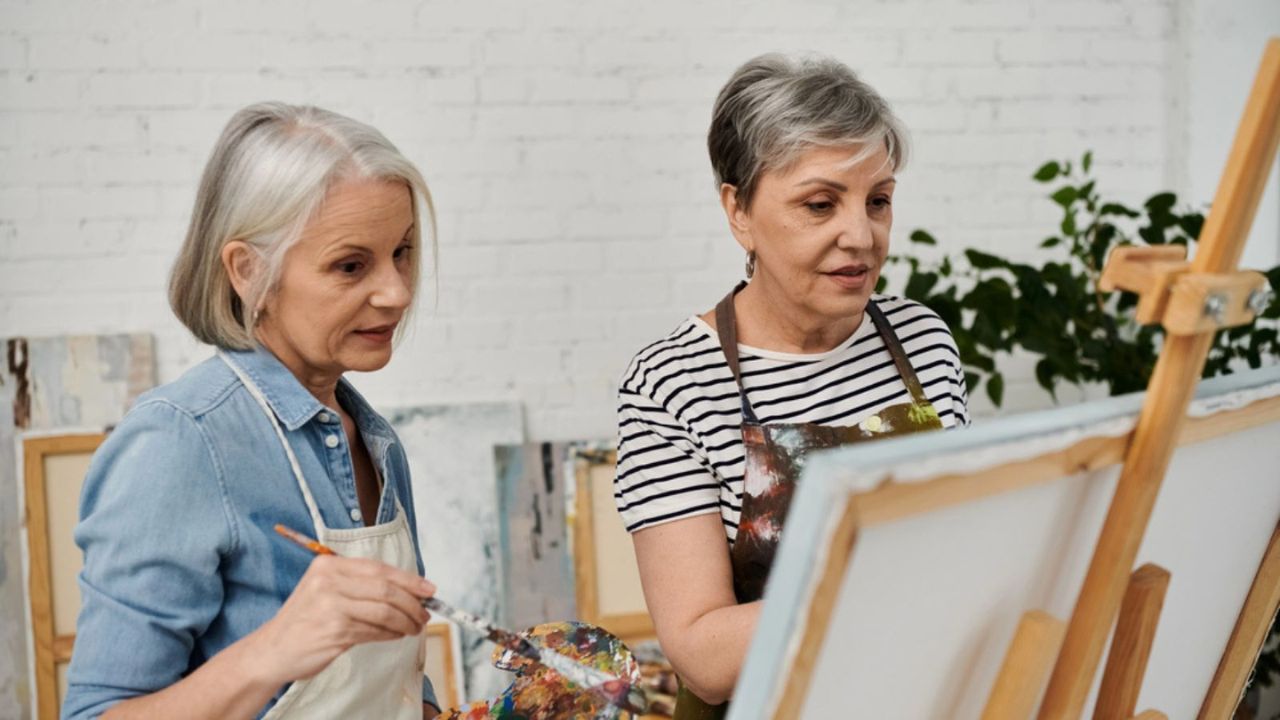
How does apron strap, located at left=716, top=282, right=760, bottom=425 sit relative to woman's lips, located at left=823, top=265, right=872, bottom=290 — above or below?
below

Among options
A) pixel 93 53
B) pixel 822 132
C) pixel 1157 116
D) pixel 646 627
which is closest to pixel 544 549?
pixel 646 627

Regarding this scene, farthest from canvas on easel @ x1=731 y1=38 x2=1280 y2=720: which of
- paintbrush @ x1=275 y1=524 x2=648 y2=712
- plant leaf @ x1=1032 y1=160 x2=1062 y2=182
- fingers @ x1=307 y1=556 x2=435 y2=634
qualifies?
plant leaf @ x1=1032 y1=160 x2=1062 y2=182

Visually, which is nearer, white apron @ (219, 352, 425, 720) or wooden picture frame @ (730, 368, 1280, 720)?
wooden picture frame @ (730, 368, 1280, 720)

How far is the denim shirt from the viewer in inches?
42.4

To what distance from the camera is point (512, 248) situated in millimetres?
2939

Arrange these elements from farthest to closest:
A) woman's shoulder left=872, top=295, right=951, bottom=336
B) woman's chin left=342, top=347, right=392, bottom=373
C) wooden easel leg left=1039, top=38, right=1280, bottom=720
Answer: woman's shoulder left=872, top=295, right=951, bottom=336 < woman's chin left=342, top=347, right=392, bottom=373 < wooden easel leg left=1039, top=38, right=1280, bottom=720

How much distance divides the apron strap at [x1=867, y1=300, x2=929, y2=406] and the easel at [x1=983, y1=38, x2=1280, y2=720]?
2.18 feet

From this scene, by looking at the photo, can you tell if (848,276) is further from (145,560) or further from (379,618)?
(145,560)

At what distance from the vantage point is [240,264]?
125 cm

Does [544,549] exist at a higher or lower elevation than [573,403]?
lower

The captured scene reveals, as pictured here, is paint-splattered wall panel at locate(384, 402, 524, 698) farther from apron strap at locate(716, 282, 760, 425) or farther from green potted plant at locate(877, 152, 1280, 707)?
apron strap at locate(716, 282, 760, 425)

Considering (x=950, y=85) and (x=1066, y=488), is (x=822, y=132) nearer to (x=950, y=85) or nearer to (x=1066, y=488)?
(x=1066, y=488)

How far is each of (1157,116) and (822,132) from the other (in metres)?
2.17

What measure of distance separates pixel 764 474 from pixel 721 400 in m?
0.11
